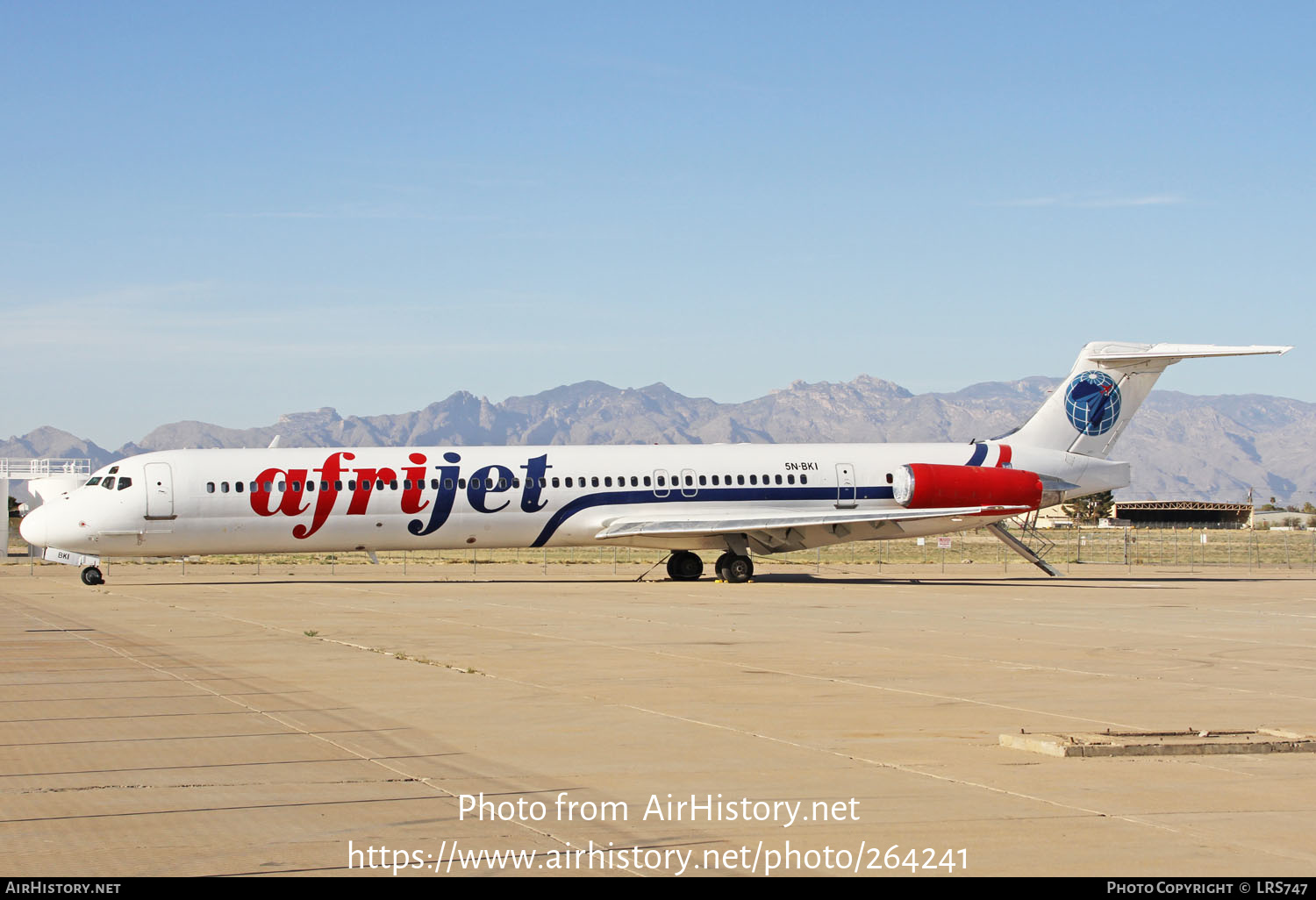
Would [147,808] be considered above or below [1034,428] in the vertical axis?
below

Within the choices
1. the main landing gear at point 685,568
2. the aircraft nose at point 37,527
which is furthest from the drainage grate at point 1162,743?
the aircraft nose at point 37,527

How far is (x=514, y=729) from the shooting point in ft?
40.1

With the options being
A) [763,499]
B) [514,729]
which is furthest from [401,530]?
[514,729]

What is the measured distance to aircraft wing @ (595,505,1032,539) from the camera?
3603 cm

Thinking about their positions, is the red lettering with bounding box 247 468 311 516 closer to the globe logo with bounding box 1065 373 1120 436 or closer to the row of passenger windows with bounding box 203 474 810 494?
the row of passenger windows with bounding box 203 474 810 494

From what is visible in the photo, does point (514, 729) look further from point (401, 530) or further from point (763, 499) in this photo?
point (763, 499)

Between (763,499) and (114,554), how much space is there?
16.4 metres

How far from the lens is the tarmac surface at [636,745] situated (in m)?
7.93

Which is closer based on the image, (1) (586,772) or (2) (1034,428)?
(1) (586,772)

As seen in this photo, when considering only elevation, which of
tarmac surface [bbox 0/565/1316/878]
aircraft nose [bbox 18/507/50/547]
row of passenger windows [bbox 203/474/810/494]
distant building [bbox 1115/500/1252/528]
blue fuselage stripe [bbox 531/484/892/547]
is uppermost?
row of passenger windows [bbox 203/474/810/494]

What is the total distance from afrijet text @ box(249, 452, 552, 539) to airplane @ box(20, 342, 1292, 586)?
0.04m

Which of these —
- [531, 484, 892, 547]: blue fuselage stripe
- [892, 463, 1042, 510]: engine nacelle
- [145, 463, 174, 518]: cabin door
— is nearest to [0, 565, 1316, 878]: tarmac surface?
[145, 463, 174, 518]: cabin door

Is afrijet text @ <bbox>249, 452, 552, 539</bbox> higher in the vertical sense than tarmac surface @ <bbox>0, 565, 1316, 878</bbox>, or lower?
higher
